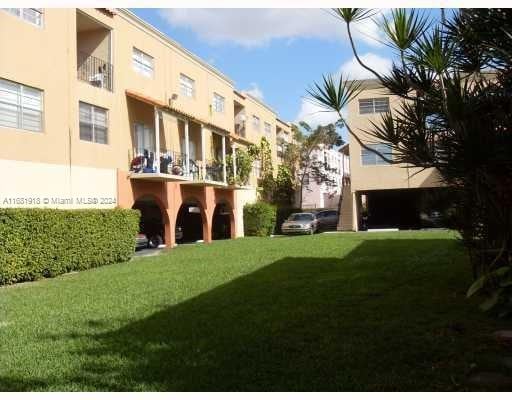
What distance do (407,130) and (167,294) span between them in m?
6.29

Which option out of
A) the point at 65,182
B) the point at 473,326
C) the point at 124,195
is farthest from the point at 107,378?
the point at 124,195

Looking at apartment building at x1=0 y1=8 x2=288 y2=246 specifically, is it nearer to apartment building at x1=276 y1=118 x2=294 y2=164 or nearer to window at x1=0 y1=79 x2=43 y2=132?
window at x1=0 y1=79 x2=43 y2=132

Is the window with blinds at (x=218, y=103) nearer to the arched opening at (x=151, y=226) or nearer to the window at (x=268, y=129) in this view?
the arched opening at (x=151, y=226)

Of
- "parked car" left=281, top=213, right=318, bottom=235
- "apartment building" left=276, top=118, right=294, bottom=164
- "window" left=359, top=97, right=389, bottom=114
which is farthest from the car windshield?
"apartment building" left=276, top=118, right=294, bottom=164

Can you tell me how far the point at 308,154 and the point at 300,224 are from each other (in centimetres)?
1446

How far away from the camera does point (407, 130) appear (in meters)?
5.22

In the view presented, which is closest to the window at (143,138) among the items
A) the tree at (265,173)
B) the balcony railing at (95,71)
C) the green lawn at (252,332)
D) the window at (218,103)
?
the balcony railing at (95,71)

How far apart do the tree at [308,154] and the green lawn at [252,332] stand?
109 ft

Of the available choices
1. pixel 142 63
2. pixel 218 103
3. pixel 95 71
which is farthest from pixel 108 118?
pixel 218 103

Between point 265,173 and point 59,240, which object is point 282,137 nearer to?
point 265,173

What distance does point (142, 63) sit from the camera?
77.2 feet

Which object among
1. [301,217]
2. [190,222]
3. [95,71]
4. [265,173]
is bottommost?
[190,222]

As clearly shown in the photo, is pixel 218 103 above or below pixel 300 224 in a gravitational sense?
above

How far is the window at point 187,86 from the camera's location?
1060 inches
